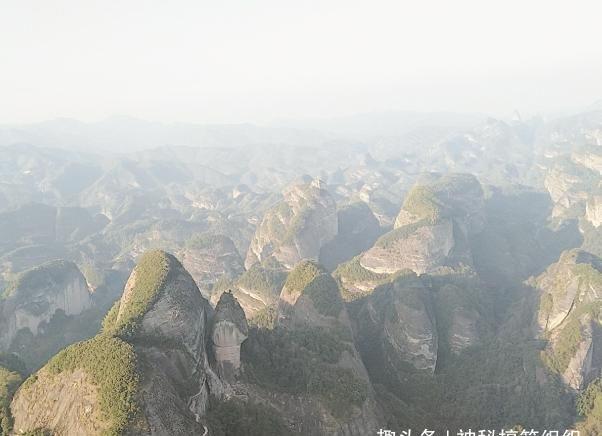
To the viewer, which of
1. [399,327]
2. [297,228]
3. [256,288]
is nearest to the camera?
[399,327]

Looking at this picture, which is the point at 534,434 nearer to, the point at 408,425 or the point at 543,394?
the point at 543,394

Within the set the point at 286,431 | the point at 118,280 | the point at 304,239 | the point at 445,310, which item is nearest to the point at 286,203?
the point at 304,239

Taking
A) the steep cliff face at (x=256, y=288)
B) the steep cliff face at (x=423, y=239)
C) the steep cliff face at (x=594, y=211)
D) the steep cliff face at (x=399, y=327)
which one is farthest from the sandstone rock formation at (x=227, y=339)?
the steep cliff face at (x=594, y=211)

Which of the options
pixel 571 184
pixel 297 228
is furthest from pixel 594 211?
pixel 297 228

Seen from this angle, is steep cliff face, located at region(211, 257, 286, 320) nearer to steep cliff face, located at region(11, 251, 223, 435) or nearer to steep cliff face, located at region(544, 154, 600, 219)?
steep cliff face, located at region(11, 251, 223, 435)

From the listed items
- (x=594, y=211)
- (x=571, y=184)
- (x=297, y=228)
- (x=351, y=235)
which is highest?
(x=571, y=184)

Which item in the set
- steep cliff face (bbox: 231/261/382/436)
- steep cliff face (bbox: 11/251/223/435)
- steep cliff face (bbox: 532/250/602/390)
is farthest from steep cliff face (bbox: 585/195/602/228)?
steep cliff face (bbox: 11/251/223/435)

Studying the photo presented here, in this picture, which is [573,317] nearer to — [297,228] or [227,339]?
[227,339]

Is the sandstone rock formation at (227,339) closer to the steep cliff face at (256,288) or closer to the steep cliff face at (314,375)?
the steep cliff face at (314,375)
